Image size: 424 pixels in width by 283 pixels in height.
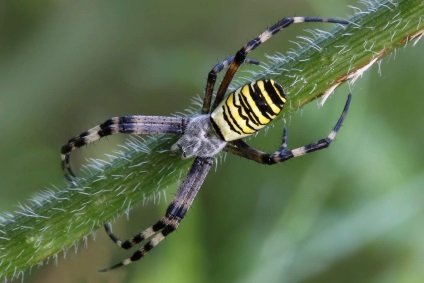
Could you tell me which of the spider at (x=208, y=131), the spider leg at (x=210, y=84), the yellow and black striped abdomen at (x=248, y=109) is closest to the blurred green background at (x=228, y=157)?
the spider at (x=208, y=131)

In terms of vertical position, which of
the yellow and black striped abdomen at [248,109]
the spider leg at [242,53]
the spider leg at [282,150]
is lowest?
the spider leg at [282,150]

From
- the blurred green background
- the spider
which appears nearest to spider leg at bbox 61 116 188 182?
the spider

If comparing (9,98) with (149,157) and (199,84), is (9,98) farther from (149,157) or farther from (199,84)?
(149,157)

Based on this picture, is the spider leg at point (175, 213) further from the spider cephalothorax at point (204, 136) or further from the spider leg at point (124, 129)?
the spider leg at point (124, 129)

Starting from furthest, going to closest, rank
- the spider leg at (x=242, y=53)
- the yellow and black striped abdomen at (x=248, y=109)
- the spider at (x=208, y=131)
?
the spider leg at (x=242, y=53) → the spider at (x=208, y=131) → the yellow and black striped abdomen at (x=248, y=109)

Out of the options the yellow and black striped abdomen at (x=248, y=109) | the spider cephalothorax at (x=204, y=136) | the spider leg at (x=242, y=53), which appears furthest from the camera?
the spider cephalothorax at (x=204, y=136)

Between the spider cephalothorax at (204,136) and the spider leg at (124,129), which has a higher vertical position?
the spider leg at (124,129)
